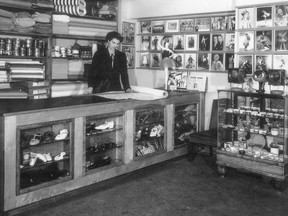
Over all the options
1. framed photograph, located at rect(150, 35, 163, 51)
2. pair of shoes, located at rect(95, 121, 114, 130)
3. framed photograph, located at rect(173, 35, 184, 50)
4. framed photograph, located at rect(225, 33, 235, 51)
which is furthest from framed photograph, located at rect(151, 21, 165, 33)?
pair of shoes, located at rect(95, 121, 114, 130)

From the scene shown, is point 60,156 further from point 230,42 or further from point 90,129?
point 230,42

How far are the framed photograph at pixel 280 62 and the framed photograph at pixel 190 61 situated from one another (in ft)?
5.29

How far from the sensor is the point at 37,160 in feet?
12.7

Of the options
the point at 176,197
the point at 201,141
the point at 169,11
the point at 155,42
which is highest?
the point at 169,11

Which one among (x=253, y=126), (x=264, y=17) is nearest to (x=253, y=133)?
(x=253, y=126)

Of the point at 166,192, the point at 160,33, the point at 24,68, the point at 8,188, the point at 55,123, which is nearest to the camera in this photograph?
the point at 8,188

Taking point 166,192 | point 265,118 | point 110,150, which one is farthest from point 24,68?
point 265,118

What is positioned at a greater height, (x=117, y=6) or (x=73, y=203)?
(x=117, y=6)

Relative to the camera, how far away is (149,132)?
517 cm

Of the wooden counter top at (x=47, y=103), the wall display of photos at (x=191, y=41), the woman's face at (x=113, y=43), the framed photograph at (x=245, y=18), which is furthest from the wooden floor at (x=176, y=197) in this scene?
the framed photograph at (x=245, y=18)

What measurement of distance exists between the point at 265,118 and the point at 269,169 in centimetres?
77

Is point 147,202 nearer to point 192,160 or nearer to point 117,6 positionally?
point 192,160

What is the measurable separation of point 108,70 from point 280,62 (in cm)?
248

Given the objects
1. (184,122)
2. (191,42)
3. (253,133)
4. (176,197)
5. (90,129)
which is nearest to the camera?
(176,197)
